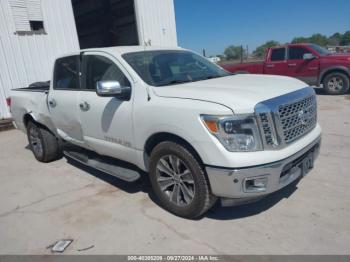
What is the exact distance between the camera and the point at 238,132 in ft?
8.96

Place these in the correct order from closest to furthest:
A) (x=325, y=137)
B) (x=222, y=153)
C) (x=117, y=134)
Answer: (x=222, y=153)
(x=117, y=134)
(x=325, y=137)

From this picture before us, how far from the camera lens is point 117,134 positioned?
381 cm

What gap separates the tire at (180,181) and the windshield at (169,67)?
0.86 metres

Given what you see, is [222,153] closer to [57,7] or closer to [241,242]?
[241,242]

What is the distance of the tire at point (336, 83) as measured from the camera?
991 centimetres

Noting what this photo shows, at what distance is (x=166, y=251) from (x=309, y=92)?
2328 mm

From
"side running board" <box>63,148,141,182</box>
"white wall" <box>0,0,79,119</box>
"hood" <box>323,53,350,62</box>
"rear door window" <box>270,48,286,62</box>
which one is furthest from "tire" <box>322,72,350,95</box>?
"white wall" <box>0,0,79,119</box>

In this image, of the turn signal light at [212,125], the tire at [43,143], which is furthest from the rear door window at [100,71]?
the tire at [43,143]

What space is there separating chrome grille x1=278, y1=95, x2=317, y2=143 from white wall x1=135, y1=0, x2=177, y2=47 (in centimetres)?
915

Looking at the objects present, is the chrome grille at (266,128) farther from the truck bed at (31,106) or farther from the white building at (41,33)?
the white building at (41,33)

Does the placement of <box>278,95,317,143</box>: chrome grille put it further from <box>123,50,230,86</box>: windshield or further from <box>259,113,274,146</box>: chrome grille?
<box>123,50,230,86</box>: windshield

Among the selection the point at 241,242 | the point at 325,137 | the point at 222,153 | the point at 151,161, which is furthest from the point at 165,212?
the point at 325,137

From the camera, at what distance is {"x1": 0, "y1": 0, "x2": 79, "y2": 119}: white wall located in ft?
31.1

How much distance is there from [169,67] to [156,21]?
9059mm
